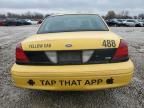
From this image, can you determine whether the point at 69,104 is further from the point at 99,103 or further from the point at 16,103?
the point at 16,103

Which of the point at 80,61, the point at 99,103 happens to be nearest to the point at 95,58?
the point at 80,61

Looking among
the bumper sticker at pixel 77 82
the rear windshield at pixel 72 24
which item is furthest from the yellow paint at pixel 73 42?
the rear windshield at pixel 72 24

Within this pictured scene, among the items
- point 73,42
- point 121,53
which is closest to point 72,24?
point 73,42

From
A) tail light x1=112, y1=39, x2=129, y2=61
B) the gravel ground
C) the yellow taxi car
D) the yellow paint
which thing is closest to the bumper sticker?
the yellow taxi car

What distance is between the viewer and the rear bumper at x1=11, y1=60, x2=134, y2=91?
411 centimetres

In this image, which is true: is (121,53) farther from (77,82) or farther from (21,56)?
(21,56)

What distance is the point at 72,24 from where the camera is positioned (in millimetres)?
5473

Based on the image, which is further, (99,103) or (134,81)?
(134,81)

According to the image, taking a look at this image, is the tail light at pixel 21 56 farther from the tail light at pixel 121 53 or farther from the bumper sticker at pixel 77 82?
the tail light at pixel 121 53

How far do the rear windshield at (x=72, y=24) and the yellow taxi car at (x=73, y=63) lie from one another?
872 mm

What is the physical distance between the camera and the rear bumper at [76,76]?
4109mm

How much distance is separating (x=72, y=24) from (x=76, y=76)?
160 cm

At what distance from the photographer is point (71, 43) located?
421cm

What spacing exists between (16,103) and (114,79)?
1.63 metres
